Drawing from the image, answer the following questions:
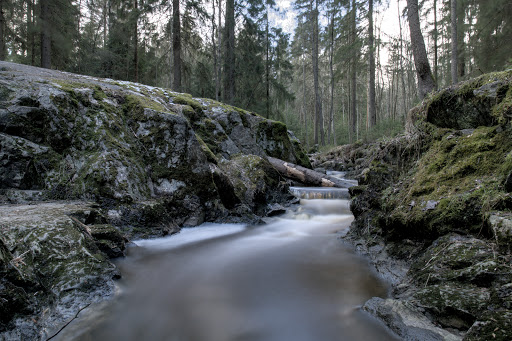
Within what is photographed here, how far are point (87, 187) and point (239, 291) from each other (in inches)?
123

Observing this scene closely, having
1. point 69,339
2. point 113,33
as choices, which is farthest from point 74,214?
point 113,33

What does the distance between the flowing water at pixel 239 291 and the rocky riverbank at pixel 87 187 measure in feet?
1.23

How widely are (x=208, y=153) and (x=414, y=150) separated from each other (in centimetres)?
423

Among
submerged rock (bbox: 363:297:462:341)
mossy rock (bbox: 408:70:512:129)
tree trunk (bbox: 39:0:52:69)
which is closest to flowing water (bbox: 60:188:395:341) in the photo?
submerged rock (bbox: 363:297:462:341)

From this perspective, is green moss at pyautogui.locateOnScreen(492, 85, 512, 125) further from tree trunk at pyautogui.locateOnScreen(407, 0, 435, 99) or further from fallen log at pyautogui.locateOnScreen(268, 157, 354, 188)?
fallen log at pyautogui.locateOnScreen(268, 157, 354, 188)

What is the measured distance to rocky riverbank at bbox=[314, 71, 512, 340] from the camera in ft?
6.41

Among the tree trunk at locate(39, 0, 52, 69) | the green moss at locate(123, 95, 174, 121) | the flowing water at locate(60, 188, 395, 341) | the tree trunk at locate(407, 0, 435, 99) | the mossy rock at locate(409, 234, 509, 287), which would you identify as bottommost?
the flowing water at locate(60, 188, 395, 341)

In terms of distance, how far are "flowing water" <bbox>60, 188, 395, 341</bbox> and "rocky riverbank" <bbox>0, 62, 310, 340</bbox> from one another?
14.7 inches

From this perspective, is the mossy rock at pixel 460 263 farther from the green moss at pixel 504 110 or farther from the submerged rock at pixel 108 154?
the submerged rock at pixel 108 154

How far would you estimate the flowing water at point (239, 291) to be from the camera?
2367 millimetres

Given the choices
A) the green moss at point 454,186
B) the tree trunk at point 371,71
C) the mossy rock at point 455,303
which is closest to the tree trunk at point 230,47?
the tree trunk at point 371,71

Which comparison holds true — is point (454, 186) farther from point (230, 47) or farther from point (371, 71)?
point (371, 71)

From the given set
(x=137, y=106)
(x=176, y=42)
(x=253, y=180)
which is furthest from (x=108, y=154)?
(x=176, y=42)

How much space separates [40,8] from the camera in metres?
11.6
